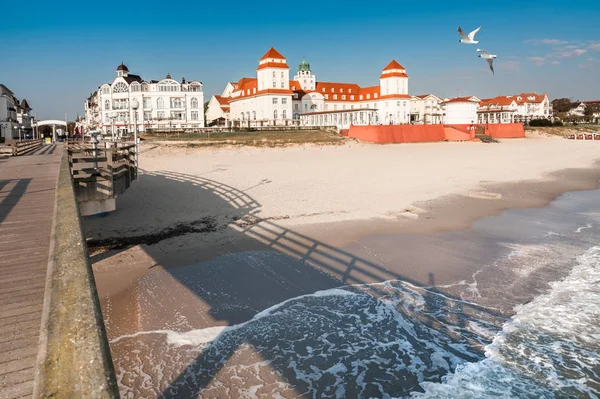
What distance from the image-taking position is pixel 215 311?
7930 mm

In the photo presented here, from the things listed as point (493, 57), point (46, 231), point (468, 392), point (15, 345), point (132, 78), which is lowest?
point (468, 392)

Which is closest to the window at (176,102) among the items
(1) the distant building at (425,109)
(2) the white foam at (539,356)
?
(1) the distant building at (425,109)

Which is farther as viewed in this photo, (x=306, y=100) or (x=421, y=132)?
(x=306, y=100)

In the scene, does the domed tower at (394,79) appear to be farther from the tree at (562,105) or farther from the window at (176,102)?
the tree at (562,105)

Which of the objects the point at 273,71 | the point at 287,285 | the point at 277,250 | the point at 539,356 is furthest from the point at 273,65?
the point at 539,356

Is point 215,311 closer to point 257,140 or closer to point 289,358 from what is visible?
point 289,358

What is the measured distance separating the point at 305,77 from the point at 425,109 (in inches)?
1041

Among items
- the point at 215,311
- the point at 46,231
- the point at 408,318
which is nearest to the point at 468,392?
the point at 408,318

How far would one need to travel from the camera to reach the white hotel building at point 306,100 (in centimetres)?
7094

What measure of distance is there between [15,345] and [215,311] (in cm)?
464

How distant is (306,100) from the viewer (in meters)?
79.8

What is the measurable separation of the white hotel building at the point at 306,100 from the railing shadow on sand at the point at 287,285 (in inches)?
2077

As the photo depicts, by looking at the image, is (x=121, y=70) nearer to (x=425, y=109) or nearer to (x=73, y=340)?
(x=425, y=109)

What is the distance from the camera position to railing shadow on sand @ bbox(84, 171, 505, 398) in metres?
6.17
